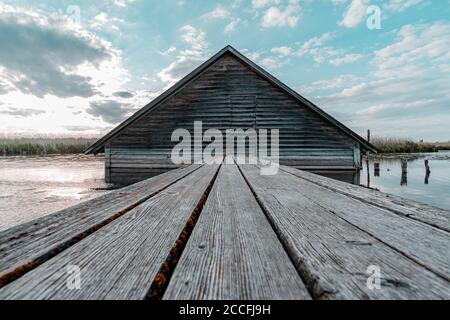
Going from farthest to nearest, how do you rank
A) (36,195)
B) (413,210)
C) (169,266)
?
(36,195) < (413,210) < (169,266)

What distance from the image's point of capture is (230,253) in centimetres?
84

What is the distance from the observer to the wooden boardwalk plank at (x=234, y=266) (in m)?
0.60

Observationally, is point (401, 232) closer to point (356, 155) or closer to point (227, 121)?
point (227, 121)

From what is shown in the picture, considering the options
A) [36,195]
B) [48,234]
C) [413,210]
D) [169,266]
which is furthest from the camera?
[36,195]

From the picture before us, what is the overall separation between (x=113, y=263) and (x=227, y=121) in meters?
9.42

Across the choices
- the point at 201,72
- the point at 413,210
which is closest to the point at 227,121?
the point at 201,72

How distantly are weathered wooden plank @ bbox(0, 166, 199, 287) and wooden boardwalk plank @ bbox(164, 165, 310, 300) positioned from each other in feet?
1.37

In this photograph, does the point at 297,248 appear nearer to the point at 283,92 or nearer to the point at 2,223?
the point at 2,223

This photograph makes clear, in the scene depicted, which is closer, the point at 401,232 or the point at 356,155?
the point at 401,232

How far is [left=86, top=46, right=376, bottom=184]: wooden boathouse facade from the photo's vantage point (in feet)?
32.0

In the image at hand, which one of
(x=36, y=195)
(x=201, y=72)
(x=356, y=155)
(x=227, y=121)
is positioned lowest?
(x=36, y=195)

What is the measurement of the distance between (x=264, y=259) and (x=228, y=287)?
189 mm

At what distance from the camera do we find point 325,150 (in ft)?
32.1
